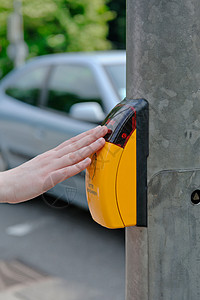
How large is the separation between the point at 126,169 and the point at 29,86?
14.5 ft

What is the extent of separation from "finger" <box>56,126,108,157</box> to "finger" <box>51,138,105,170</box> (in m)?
0.02

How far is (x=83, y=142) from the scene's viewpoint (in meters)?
1.39

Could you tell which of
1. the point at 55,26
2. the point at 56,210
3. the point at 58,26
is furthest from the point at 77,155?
the point at 58,26

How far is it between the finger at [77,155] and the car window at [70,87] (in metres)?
2.96

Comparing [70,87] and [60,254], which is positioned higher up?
[70,87]

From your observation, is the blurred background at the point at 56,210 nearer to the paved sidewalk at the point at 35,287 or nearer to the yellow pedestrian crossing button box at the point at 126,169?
the paved sidewalk at the point at 35,287

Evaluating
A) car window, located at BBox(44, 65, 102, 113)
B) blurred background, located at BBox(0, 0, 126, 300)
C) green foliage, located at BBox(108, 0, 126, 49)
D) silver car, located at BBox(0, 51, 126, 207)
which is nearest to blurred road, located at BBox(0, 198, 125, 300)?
blurred background, located at BBox(0, 0, 126, 300)

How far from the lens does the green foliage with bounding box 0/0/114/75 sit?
73.1ft

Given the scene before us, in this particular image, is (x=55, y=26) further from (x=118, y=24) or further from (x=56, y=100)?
(x=56, y=100)

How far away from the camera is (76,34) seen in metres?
24.0

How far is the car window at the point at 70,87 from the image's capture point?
4582 millimetres

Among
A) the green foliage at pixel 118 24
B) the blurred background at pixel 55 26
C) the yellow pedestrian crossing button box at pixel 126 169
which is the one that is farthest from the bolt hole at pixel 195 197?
the green foliage at pixel 118 24

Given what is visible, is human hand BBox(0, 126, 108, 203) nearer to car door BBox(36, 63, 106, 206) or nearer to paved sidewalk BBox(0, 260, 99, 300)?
paved sidewalk BBox(0, 260, 99, 300)

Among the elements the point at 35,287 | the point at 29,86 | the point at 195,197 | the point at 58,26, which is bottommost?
the point at 58,26
